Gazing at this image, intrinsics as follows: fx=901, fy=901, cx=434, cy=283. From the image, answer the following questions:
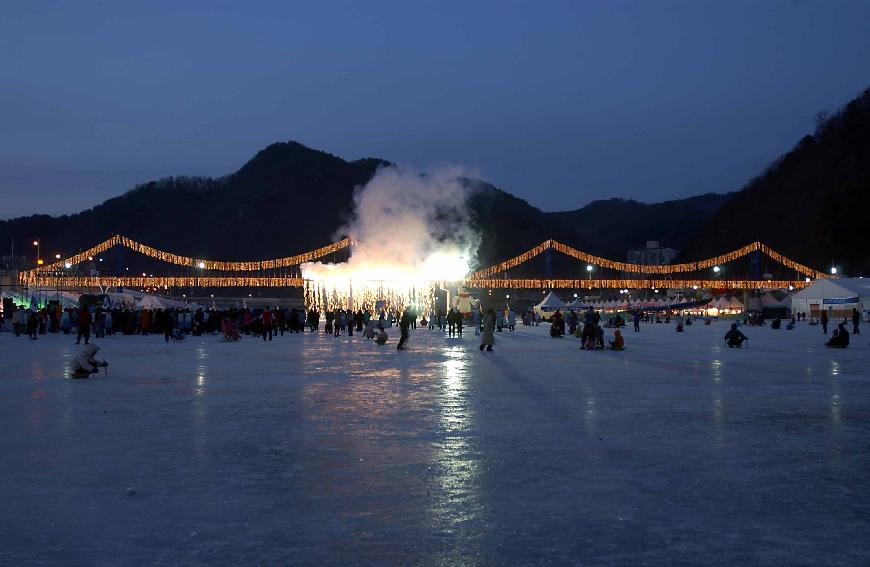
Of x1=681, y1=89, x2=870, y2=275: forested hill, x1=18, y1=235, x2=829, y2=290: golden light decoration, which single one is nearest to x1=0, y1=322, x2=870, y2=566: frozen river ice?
x1=18, y1=235, x2=829, y2=290: golden light decoration

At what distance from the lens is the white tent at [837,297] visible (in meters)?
65.8

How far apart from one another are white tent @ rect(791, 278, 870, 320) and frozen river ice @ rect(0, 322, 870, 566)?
54.9 m

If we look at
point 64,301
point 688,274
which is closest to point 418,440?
point 64,301

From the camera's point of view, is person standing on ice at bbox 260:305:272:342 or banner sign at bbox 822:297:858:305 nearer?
person standing on ice at bbox 260:305:272:342

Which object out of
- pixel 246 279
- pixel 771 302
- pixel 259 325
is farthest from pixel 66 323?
pixel 771 302

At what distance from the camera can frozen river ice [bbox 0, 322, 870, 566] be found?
5.34 m

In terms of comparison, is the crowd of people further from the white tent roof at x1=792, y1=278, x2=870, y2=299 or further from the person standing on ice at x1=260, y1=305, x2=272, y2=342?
the white tent roof at x1=792, y1=278, x2=870, y2=299

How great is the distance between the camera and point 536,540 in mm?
5441

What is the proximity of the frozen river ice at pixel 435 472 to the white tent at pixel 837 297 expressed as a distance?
54.9 meters

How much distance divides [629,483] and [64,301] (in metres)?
58.4

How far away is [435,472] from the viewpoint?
7.56 m

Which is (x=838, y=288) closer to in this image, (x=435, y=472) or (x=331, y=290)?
(x=331, y=290)

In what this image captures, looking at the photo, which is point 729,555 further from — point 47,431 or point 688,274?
point 688,274

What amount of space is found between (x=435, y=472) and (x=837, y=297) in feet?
217
